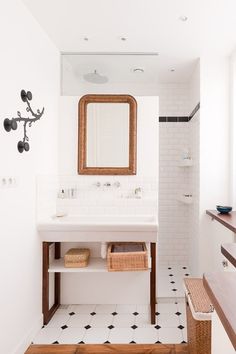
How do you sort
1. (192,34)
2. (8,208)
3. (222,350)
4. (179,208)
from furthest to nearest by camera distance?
(179,208) < (192,34) < (8,208) < (222,350)

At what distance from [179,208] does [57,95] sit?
2.38 metres

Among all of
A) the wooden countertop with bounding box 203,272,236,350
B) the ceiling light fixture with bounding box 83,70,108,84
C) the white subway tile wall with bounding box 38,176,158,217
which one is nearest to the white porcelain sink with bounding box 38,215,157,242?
the white subway tile wall with bounding box 38,176,158,217

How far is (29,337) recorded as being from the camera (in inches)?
95.4

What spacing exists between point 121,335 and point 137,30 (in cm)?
287

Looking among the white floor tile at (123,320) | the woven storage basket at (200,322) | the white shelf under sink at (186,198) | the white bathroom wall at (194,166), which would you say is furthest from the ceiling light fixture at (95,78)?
the white floor tile at (123,320)

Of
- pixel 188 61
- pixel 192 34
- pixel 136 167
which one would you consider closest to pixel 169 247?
pixel 136 167

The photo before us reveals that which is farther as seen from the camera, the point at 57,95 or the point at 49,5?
the point at 57,95

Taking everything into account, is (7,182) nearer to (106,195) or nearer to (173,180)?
(106,195)

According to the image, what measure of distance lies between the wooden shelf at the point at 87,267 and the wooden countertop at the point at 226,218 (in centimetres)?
122

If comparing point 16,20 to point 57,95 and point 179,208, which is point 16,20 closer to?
point 57,95

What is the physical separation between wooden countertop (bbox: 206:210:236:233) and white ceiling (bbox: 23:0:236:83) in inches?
71.5

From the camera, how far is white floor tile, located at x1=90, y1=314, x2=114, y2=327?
2.71 m

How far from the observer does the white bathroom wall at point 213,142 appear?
3.30 metres

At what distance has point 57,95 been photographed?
10.8 feet
